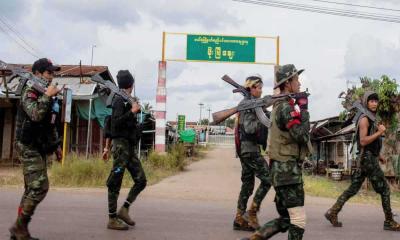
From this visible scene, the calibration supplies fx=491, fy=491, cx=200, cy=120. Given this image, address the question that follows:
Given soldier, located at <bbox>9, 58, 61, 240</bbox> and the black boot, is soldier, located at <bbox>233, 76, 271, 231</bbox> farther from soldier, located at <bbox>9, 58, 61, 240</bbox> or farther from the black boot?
soldier, located at <bbox>9, 58, 61, 240</bbox>

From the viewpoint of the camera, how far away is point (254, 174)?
6262 mm

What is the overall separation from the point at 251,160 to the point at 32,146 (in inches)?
103

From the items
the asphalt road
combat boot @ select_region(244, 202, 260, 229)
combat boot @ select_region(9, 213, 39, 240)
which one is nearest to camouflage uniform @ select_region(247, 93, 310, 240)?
the asphalt road

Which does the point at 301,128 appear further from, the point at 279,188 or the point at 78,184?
the point at 78,184

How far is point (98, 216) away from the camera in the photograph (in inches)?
275

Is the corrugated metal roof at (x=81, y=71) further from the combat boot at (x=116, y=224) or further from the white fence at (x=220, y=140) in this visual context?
the white fence at (x=220, y=140)

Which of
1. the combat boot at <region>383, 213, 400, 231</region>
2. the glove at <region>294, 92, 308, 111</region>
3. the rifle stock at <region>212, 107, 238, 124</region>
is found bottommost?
the combat boot at <region>383, 213, 400, 231</region>

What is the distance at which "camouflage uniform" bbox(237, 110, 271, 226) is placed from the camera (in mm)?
6129

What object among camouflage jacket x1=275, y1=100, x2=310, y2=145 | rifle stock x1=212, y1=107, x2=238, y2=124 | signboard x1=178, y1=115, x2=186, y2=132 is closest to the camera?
camouflage jacket x1=275, y1=100, x2=310, y2=145

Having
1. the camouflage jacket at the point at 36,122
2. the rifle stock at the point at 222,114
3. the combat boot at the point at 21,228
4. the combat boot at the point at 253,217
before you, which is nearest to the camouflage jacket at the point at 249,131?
the rifle stock at the point at 222,114

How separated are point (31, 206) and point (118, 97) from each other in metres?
1.69

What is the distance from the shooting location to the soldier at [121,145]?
599 centimetres

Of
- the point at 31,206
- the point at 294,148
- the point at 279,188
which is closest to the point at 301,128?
the point at 294,148

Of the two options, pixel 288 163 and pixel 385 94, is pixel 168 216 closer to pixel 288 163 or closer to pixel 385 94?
pixel 288 163
